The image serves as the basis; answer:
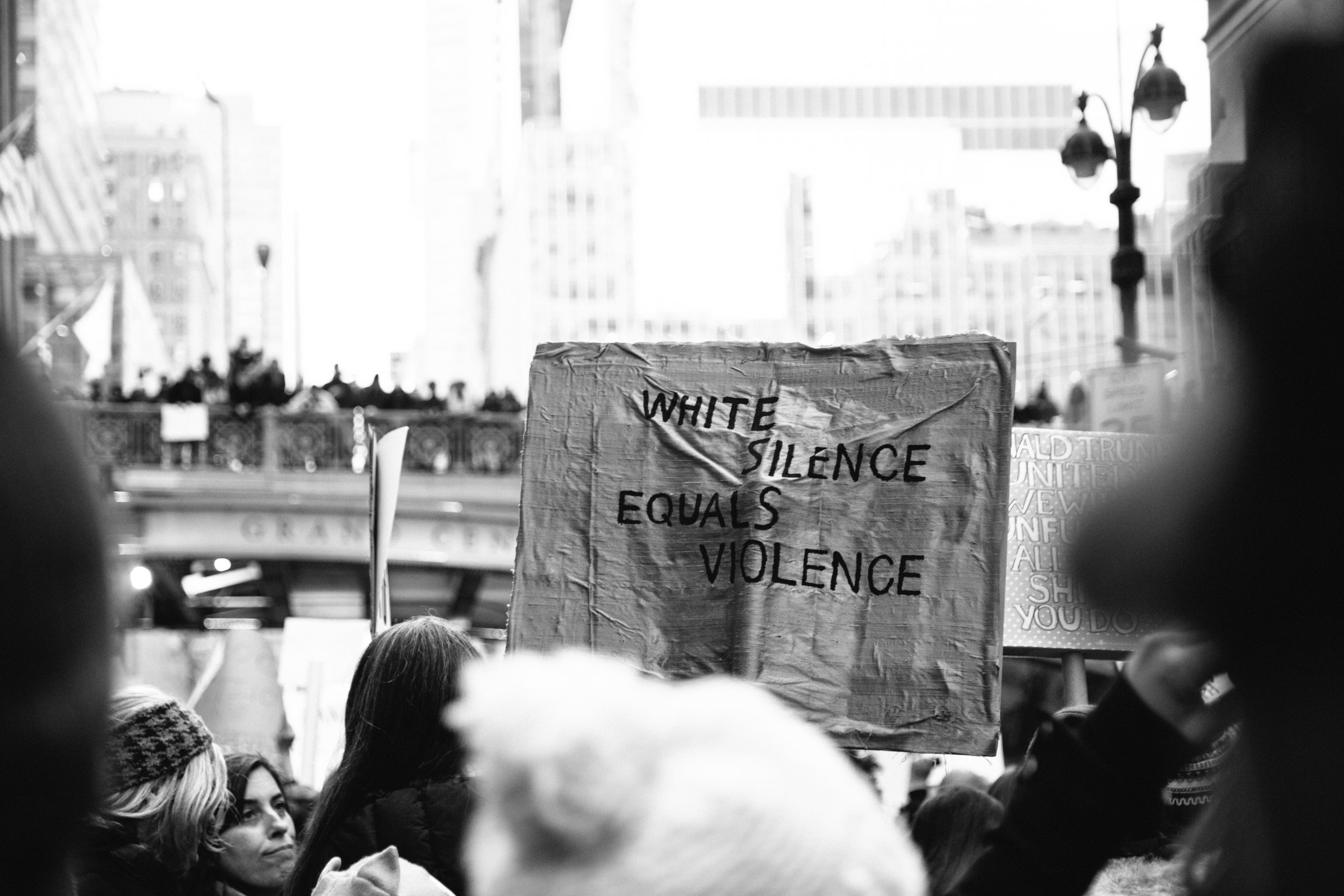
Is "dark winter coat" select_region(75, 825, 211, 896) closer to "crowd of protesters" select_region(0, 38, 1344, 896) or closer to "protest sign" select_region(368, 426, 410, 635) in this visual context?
"protest sign" select_region(368, 426, 410, 635)

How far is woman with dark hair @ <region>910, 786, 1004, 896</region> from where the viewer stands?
488cm

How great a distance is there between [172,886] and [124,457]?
29563 millimetres

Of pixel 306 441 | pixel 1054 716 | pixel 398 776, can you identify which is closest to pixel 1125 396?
pixel 398 776

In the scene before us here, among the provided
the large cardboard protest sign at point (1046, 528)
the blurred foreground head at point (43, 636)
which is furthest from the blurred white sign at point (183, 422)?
the blurred foreground head at point (43, 636)

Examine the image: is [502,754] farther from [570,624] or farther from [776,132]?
[776,132]

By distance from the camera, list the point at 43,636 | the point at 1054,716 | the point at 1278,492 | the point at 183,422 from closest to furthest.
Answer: the point at 43,636, the point at 1278,492, the point at 1054,716, the point at 183,422

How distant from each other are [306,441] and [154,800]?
96.9 ft

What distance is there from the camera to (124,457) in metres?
32.6

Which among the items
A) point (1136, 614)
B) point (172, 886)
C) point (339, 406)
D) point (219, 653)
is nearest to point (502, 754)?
point (1136, 614)

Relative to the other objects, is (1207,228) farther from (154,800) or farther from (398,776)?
(154,800)

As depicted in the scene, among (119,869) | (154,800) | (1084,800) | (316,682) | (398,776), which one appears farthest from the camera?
(316,682)

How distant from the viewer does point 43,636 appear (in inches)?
58.7

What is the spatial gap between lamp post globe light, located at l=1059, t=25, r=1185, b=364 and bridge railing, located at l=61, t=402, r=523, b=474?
19339 mm

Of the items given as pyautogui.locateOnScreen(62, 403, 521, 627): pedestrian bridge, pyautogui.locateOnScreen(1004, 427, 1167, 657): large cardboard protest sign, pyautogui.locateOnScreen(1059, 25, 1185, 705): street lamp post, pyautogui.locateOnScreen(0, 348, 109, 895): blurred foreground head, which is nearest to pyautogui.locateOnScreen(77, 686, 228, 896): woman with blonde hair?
pyautogui.locateOnScreen(1004, 427, 1167, 657): large cardboard protest sign
